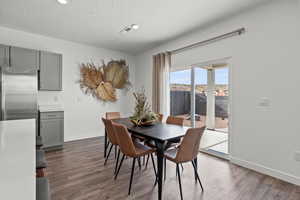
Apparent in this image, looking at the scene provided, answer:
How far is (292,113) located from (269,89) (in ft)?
1.45

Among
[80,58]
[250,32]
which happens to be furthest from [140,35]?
[250,32]

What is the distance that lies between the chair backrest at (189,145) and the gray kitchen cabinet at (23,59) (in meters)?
3.49

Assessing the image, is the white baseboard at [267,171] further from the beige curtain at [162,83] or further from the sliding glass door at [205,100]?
the beige curtain at [162,83]

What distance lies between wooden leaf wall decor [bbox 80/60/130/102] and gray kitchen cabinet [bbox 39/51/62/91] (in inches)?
25.9

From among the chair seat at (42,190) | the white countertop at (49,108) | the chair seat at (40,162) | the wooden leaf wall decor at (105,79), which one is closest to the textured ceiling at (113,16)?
the wooden leaf wall decor at (105,79)

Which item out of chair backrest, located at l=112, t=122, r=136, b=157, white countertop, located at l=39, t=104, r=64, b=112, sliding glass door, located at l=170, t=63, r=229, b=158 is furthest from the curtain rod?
white countertop, located at l=39, t=104, r=64, b=112

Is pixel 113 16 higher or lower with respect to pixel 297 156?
higher

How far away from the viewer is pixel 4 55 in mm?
3131

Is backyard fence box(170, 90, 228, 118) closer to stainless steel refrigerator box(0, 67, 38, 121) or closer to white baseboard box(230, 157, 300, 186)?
white baseboard box(230, 157, 300, 186)

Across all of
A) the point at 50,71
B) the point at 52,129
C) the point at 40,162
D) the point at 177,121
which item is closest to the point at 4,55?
the point at 50,71

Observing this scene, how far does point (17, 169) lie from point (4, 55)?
3.53m

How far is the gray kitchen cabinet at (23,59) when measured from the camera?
3219mm

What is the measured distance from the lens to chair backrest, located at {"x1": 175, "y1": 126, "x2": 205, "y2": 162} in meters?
1.75

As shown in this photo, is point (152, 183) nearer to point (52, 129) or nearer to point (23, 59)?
point (52, 129)
